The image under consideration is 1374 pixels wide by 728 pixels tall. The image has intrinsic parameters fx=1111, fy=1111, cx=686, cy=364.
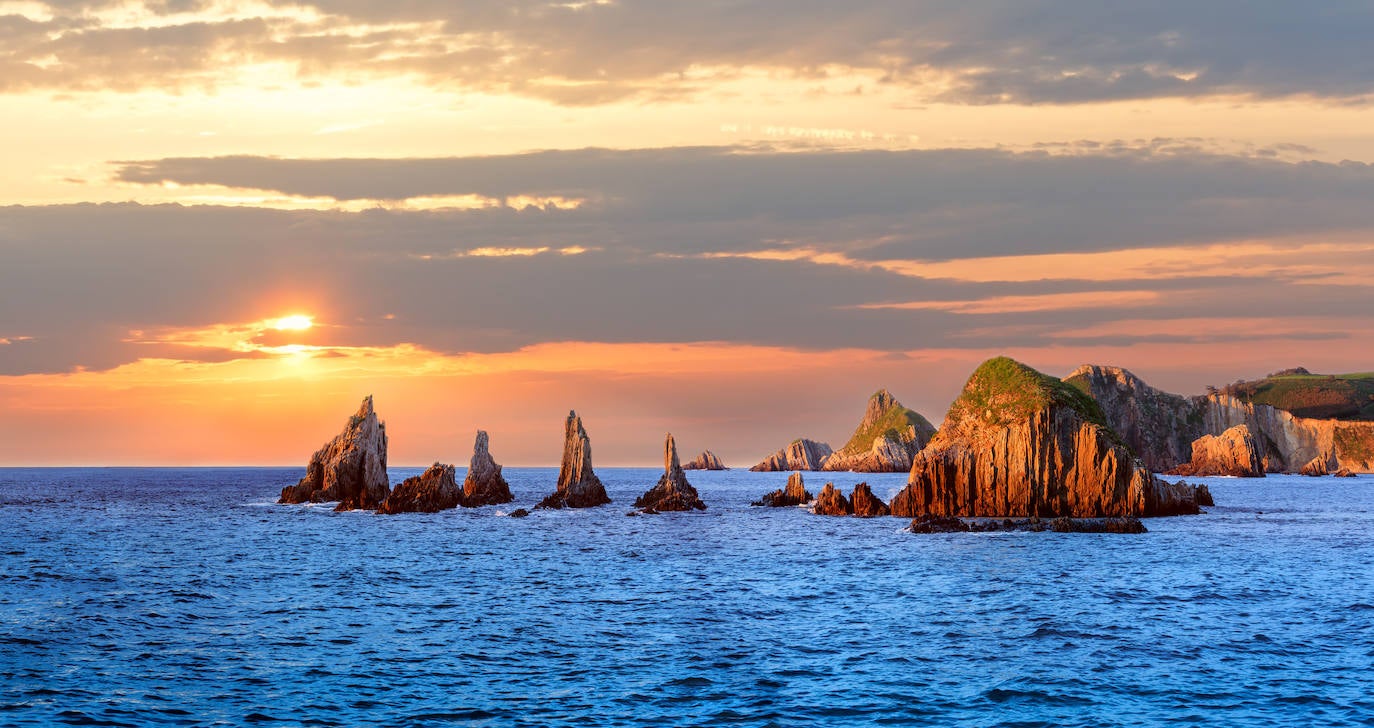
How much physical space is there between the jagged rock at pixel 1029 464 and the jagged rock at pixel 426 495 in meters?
59.2

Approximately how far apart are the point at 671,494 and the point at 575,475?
14690 millimetres

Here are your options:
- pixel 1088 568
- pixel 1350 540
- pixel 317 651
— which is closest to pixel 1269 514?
pixel 1350 540

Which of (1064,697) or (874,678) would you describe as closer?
(1064,697)

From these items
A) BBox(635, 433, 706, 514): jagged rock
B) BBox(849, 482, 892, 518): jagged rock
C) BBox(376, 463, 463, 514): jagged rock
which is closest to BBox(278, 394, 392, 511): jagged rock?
BBox(376, 463, 463, 514): jagged rock

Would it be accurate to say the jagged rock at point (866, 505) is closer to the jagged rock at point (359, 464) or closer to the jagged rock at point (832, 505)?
the jagged rock at point (832, 505)

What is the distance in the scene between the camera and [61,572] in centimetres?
7206

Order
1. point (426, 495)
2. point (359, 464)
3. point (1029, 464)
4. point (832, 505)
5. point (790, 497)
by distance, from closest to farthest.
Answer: point (1029, 464) → point (832, 505) → point (426, 495) → point (359, 464) → point (790, 497)

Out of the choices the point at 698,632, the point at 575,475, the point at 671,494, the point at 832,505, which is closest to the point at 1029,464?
the point at 832,505

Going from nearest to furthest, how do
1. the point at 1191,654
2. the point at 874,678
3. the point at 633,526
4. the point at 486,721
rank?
the point at 486,721 → the point at 874,678 → the point at 1191,654 → the point at 633,526

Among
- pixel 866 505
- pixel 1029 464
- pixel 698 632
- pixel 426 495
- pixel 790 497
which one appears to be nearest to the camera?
pixel 698 632

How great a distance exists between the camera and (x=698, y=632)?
47688 millimetres

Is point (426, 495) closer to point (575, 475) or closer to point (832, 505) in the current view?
point (575, 475)

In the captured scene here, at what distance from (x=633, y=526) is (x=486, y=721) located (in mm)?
81325

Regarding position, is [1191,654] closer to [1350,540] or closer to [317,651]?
[317,651]
